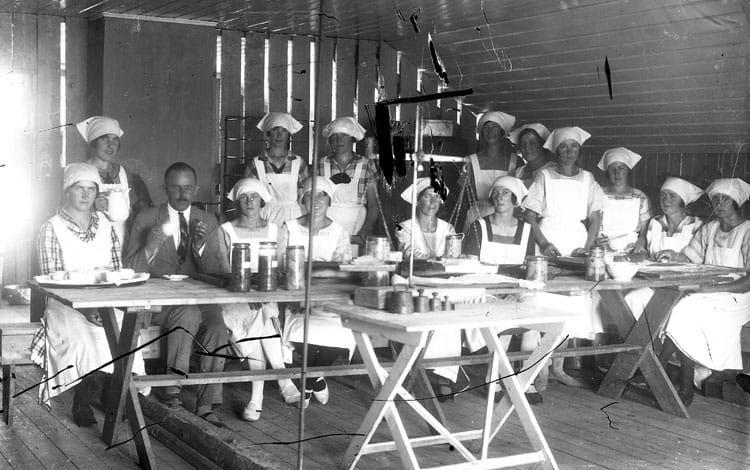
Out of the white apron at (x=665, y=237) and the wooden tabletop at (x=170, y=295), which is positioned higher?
the white apron at (x=665, y=237)

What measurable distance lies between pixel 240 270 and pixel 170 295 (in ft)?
1.18

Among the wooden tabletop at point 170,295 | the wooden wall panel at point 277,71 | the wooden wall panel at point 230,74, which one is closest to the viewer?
the wooden tabletop at point 170,295

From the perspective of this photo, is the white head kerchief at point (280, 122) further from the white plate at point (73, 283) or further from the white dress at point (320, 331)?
the white plate at point (73, 283)

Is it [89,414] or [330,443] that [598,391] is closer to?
[330,443]

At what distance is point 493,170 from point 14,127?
147 inches

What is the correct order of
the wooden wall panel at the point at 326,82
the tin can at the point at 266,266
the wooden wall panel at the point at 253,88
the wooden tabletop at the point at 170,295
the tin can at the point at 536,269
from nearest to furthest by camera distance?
the wooden tabletop at the point at 170,295 → the tin can at the point at 266,266 → the tin can at the point at 536,269 → the wooden wall panel at the point at 253,88 → the wooden wall panel at the point at 326,82

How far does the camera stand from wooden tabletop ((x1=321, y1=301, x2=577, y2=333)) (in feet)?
11.9

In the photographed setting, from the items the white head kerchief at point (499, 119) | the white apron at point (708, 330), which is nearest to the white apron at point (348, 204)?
the white head kerchief at point (499, 119)

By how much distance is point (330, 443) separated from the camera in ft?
14.8

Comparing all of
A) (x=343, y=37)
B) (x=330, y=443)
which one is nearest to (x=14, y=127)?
(x=343, y=37)

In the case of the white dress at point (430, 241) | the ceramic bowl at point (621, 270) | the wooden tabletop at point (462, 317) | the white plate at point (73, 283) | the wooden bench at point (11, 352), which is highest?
the white dress at point (430, 241)

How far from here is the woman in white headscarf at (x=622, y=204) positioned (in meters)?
6.51

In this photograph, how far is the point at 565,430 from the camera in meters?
4.87

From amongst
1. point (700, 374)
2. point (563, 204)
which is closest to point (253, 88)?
point (563, 204)
